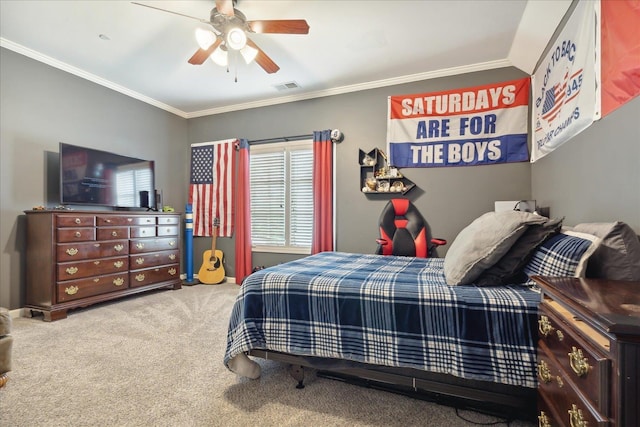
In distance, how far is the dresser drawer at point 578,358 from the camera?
72 centimetres

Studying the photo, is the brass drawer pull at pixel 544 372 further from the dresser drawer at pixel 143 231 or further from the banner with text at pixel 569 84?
the dresser drawer at pixel 143 231

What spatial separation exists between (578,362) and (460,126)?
3130 millimetres

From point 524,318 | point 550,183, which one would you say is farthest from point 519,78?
point 524,318

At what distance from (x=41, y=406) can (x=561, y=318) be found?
8.06 ft

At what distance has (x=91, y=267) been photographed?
324 cm

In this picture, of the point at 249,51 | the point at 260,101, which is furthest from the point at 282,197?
the point at 249,51

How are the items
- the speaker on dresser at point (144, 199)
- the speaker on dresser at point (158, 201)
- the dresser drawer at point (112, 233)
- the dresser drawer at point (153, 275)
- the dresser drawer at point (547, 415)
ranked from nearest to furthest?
the dresser drawer at point (547, 415), the dresser drawer at point (112, 233), the dresser drawer at point (153, 275), the speaker on dresser at point (144, 199), the speaker on dresser at point (158, 201)

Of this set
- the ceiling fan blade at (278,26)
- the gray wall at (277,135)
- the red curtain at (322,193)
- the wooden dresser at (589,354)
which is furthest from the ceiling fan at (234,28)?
the wooden dresser at (589,354)

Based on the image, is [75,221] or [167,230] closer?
[75,221]

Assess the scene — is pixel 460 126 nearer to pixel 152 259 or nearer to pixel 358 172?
pixel 358 172

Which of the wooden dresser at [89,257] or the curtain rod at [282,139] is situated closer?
the wooden dresser at [89,257]

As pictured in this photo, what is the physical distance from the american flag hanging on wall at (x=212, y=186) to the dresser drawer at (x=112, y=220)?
125 centimetres

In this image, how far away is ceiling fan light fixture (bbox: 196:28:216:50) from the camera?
238 cm

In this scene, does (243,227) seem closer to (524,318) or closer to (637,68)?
(524,318)
